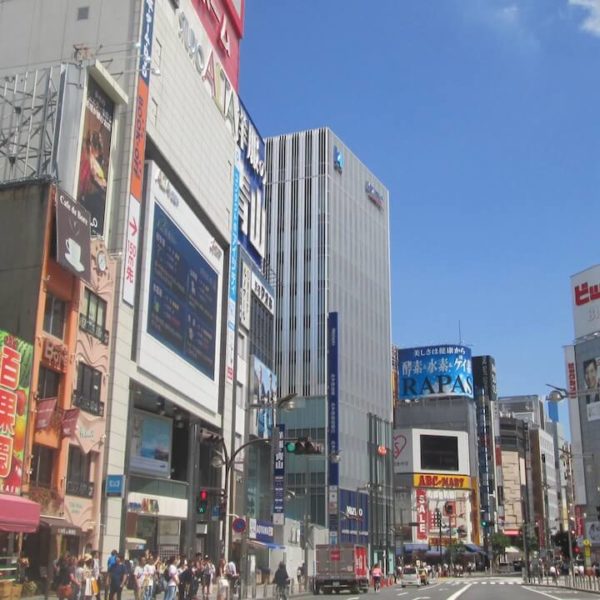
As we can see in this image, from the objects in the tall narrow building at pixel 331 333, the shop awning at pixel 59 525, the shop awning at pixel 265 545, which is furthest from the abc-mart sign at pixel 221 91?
the shop awning at pixel 59 525

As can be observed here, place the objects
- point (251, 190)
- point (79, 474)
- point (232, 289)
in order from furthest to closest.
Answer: point (251, 190)
point (232, 289)
point (79, 474)

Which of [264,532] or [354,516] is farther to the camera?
[354,516]

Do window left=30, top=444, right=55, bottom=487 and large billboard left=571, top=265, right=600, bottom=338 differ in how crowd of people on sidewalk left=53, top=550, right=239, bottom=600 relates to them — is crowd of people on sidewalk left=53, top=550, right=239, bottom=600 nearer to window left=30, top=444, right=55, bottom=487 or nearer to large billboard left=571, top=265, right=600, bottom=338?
window left=30, top=444, right=55, bottom=487

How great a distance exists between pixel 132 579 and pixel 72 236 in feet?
49.1

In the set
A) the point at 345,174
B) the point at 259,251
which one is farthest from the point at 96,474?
the point at 345,174

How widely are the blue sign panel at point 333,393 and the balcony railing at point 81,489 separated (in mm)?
55379

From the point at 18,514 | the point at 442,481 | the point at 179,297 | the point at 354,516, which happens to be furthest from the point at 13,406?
the point at 442,481

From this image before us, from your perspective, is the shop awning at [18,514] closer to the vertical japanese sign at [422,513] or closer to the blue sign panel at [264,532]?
the blue sign panel at [264,532]

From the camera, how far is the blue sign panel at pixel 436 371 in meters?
135

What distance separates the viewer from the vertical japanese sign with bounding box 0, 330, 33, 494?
31.1 meters

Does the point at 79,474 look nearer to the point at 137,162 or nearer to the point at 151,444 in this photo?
the point at 151,444

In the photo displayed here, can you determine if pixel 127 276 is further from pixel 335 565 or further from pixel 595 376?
pixel 595 376

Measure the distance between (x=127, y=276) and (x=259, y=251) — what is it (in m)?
32.6

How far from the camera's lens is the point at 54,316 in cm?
3688
